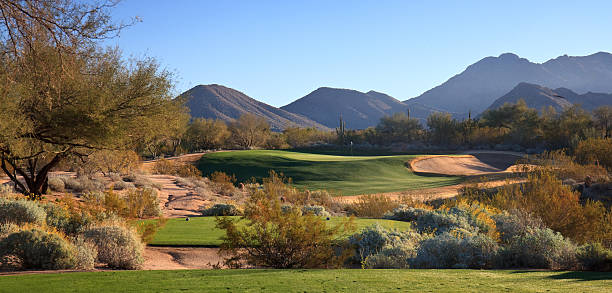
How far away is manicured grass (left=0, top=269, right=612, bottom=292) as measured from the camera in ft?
20.1

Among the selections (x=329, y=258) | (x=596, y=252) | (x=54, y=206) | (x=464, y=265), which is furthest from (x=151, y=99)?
(x=596, y=252)

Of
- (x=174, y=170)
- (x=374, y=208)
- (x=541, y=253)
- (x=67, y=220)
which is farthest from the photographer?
(x=174, y=170)

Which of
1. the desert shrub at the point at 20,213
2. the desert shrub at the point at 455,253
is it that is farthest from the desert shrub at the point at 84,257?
the desert shrub at the point at 455,253

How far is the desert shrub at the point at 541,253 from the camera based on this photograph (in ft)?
28.9

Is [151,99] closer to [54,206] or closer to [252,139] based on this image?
[54,206]

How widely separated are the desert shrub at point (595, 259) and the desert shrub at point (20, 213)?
39.7 ft

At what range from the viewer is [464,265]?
28.7 feet

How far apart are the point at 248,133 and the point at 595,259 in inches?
2326

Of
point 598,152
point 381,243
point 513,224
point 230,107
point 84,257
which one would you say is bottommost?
point 381,243

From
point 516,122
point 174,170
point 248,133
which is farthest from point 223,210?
point 516,122

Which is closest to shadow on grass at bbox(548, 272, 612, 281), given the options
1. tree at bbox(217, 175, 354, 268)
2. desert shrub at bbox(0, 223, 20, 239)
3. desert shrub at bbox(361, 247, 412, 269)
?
desert shrub at bbox(361, 247, 412, 269)

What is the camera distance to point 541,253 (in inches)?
353

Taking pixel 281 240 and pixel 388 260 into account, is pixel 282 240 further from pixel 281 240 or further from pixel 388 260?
pixel 388 260

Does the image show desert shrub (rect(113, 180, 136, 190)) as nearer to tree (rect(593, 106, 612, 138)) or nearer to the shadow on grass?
the shadow on grass
